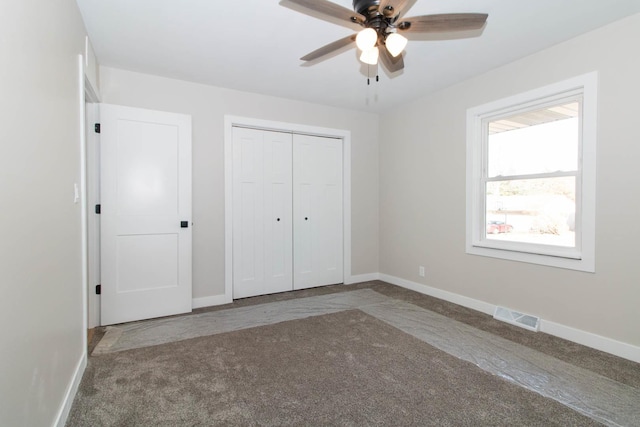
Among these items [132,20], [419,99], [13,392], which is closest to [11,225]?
[13,392]

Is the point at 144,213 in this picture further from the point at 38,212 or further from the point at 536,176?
the point at 536,176

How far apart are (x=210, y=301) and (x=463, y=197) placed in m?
3.13

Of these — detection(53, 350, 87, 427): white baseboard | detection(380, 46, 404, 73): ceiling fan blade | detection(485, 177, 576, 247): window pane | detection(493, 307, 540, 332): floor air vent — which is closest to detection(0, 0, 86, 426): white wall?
detection(53, 350, 87, 427): white baseboard

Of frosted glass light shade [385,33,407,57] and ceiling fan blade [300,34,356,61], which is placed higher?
ceiling fan blade [300,34,356,61]

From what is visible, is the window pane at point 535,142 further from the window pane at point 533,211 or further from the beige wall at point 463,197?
the beige wall at point 463,197

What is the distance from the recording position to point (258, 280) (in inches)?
158

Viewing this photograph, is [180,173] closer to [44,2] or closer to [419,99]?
[44,2]

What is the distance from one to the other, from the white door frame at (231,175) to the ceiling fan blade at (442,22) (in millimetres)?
2413

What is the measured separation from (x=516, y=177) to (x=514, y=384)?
200 centimetres

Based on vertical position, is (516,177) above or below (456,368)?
above

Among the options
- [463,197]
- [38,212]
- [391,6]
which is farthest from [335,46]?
[463,197]

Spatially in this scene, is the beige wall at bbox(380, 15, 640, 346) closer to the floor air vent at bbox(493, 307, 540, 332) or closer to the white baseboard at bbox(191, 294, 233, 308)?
the floor air vent at bbox(493, 307, 540, 332)

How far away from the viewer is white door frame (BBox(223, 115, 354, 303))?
3756 mm

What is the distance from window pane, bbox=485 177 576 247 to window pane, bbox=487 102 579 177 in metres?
0.13
